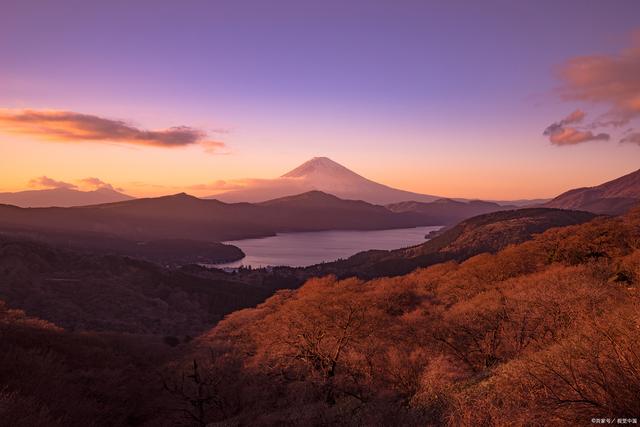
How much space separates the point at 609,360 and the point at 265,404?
2111 centimetres

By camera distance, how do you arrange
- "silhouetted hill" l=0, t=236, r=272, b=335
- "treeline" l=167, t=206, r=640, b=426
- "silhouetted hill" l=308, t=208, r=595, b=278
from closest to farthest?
"treeline" l=167, t=206, r=640, b=426
"silhouetted hill" l=0, t=236, r=272, b=335
"silhouetted hill" l=308, t=208, r=595, b=278

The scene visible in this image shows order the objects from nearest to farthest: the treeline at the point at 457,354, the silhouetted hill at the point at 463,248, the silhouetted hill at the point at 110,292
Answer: the treeline at the point at 457,354
the silhouetted hill at the point at 110,292
the silhouetted hill at the point at 463,248

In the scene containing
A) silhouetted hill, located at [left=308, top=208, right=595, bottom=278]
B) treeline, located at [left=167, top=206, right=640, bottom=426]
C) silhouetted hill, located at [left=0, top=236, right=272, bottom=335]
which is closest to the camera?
treeline, located at [left=167, top=206, right=640, bottom=426]

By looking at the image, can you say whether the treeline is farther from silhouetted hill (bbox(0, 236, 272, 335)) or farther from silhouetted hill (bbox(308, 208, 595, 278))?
silhouetted hill (bbox(308, 208, 595, 278))

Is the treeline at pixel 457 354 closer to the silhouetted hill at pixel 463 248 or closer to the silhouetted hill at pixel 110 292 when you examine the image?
the silhouetted hill at pixel 110 292

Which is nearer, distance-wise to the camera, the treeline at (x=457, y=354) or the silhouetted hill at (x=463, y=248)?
the treeline at (x=457, y=354)

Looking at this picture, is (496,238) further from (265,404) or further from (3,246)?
(3,246)

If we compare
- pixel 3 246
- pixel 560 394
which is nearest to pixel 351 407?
pixel 560 394

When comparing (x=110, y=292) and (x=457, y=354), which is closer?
(x=457, y=354)

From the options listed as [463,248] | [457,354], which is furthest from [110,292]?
[463,248]

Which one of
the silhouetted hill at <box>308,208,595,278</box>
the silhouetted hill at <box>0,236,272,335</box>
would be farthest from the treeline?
the silhouetted hill at <box>308,208,595,278</box>

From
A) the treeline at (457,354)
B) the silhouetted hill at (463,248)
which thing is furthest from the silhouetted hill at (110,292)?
the silhouetted hill at (463,248)

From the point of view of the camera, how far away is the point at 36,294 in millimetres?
88062

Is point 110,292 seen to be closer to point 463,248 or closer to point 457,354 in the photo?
point 457,354
